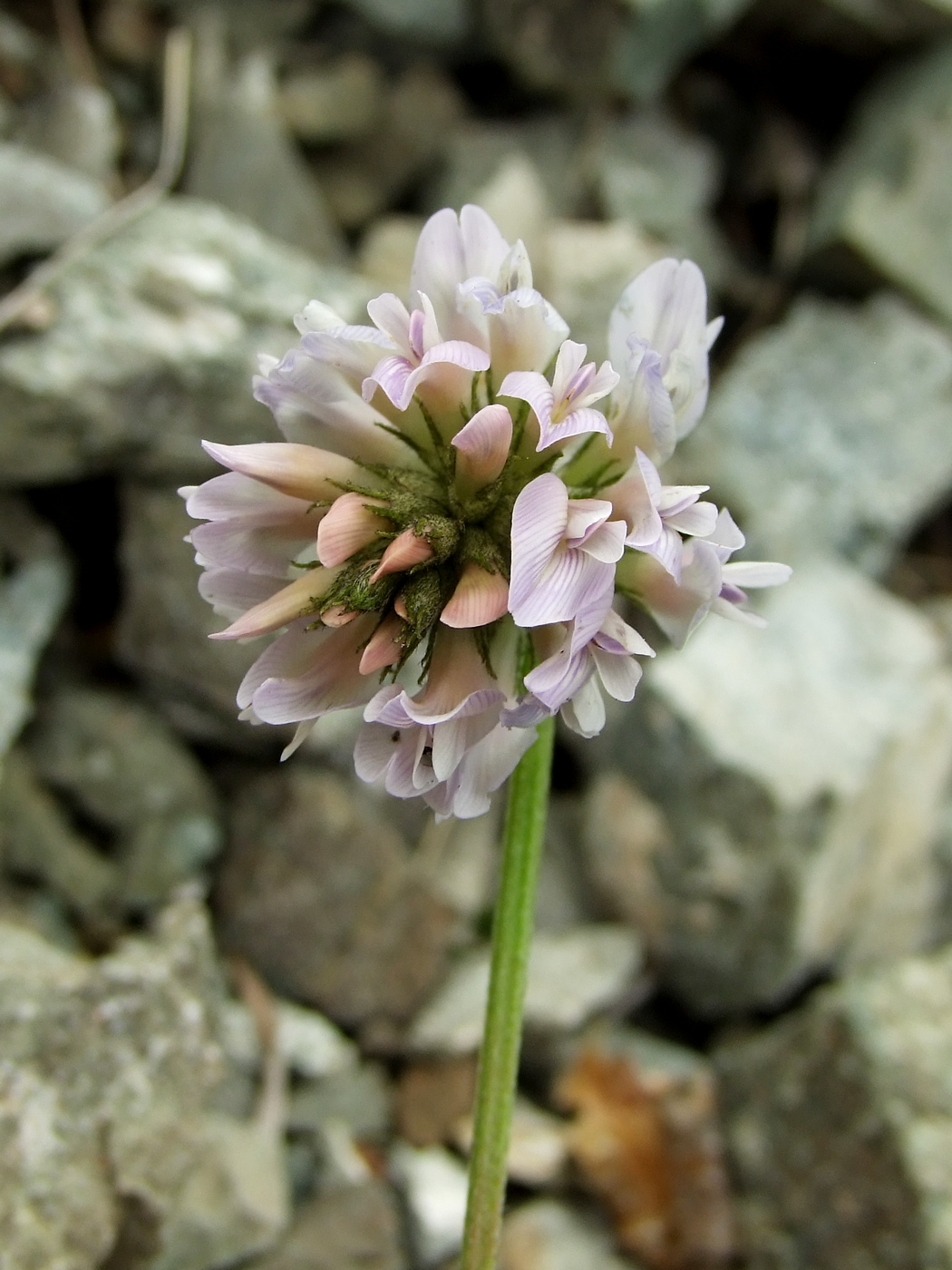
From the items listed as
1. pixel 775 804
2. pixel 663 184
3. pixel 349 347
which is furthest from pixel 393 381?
pixel 663 184

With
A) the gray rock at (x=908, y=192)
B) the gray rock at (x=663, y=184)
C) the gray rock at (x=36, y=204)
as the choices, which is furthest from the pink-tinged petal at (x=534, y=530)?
the gray rock at (x=908, y=192)

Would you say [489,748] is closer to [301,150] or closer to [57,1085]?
[57,1085]

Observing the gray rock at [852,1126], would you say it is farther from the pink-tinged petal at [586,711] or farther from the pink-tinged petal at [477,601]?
the pink-tinged petal at [477,601]

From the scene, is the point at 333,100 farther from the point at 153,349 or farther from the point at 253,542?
the point at 253,542

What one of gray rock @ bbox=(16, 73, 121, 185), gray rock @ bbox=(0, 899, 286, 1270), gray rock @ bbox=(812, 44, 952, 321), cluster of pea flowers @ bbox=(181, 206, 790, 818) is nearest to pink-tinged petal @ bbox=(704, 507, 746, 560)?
cluster of pea flowers @ bbox=(181, 206, 790, 818)

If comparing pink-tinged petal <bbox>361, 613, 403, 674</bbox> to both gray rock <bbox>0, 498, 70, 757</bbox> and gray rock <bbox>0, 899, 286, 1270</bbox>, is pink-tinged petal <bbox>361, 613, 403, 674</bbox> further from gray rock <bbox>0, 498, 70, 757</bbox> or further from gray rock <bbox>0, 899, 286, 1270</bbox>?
gray rock <bbox>0, 498, 70, 757</bbox>

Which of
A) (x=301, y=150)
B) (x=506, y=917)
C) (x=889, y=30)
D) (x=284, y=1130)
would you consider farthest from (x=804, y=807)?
(x=889, y=30)
